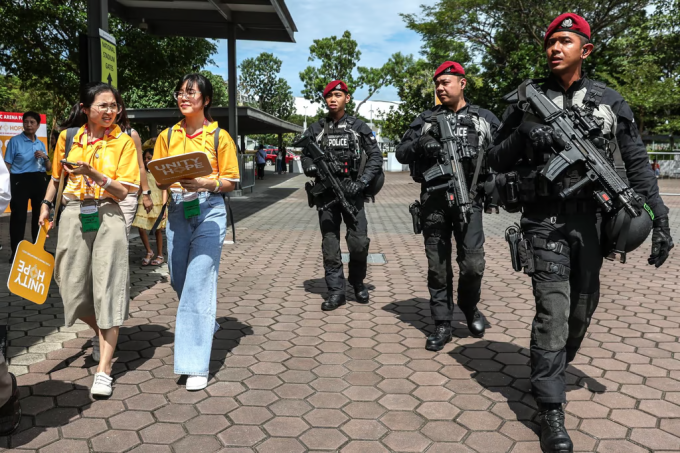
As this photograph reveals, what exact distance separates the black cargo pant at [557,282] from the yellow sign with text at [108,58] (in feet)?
19.3

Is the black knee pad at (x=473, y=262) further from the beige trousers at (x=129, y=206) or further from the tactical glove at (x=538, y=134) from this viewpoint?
the beige trousers at (x=129, y=206)

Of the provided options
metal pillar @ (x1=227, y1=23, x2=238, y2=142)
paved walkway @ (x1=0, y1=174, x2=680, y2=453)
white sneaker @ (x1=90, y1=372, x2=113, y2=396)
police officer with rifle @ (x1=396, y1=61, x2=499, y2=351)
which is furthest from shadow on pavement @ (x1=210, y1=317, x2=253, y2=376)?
metal pillar @ (x1=227, y1=23, x2=238, y2=142)

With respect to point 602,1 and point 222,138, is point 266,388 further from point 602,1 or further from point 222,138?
point 602,1

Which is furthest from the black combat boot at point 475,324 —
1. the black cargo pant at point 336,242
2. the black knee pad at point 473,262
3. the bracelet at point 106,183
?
the bracelet at point 106,183

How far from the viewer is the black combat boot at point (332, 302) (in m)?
5.57

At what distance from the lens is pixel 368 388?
3701 mm

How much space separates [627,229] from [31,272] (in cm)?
322

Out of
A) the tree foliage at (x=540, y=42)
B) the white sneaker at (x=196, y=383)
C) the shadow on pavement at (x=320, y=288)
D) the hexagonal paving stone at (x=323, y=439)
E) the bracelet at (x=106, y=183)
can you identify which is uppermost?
the tree foliage at (x=540, y=42)

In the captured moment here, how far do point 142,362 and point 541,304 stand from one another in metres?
2.72

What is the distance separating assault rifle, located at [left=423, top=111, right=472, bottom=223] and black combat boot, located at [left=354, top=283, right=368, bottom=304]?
177cm

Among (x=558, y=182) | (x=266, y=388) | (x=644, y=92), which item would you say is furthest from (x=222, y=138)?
(x=644, y=92)

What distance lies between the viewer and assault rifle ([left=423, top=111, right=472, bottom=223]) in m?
4.28

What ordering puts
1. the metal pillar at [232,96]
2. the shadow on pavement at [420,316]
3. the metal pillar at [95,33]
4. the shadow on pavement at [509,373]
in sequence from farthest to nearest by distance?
1. the metal pillar at [232,96]
2. the metal pillar at [95,33]
3. the shadow on pavement at [420,316]
4. the shadow on pavement at [509,373]

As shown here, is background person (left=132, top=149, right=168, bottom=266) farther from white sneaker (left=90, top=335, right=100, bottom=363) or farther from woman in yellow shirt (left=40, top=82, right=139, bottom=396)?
woman in yellow shirt (left=40, top=82, right=139, bottom=396)
